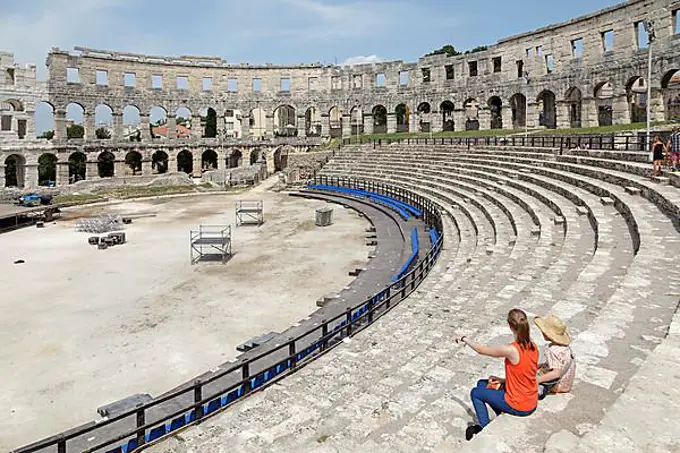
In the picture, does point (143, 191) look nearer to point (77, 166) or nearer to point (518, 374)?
point (77, 166)

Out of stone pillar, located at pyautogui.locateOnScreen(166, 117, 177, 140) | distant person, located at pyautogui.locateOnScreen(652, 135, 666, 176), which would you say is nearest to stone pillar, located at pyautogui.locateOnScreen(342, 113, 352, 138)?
stone pillar, located at pyautogui.locateOnScreen(166, 117, 177, 140)

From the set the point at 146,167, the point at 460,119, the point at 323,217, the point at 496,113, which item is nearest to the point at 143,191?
the point at 146,167

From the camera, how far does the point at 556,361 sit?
5395mm

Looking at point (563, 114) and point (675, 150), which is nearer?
point (675, 150)

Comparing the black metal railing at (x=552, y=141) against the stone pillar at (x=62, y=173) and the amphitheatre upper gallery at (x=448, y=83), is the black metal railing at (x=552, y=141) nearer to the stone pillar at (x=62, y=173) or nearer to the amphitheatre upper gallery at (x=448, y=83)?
the amphitheatre upper gallery at (x=448, y=83)

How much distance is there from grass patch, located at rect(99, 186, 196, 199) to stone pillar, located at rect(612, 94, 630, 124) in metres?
34.2

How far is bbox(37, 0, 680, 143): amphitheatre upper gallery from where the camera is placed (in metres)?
36.4

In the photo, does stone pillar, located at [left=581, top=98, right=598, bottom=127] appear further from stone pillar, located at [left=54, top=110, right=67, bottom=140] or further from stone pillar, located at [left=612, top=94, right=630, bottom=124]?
stone pillar, located at [left=54, top=110, right=67, bottom=140]

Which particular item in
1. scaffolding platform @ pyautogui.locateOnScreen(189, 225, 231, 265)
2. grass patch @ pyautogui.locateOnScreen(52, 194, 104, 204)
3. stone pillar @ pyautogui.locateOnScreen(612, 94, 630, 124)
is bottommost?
scaffolding platform @ pyautogui.locateOnScreen(189, 225, 231, 265)

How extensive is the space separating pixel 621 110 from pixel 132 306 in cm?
3464

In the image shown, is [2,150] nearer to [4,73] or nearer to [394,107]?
[4,73]

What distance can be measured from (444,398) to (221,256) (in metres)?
16.0

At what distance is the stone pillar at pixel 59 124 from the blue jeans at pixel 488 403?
5416cm

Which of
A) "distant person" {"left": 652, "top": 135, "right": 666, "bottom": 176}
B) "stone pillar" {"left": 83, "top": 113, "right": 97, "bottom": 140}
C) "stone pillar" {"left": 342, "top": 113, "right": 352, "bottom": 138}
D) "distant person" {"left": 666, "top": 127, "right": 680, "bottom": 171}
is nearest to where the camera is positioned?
"distant person" {"left": 652, "top": 135, "right": 666, "bottom": 176}
